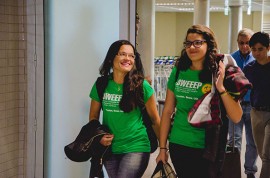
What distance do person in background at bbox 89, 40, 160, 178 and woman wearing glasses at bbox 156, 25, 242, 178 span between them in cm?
23

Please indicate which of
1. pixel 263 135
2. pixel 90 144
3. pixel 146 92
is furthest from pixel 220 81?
pixel 263 135

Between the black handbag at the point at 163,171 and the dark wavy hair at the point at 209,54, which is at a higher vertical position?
the dark wavy hair at the point at 209,54

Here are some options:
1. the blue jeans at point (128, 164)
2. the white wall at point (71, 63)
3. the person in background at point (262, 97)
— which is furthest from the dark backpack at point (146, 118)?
the person in background at point (262, 97)

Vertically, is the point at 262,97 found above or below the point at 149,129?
above

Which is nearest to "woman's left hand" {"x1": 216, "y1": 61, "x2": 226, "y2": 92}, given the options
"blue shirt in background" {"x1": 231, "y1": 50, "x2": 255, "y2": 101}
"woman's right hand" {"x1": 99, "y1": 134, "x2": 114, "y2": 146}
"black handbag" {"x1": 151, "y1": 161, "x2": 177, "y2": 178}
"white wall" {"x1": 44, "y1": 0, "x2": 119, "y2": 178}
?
"black handbag" {"x1": 151, "y1": 161, "x2": 177, "y2": 178}

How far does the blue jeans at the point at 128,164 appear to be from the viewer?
2.73 m

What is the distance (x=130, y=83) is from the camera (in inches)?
108

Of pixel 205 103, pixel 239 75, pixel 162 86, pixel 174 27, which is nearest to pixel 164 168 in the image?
pixel 205 103

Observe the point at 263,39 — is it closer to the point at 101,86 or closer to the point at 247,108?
the point at 247,108

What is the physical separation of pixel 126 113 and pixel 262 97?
70.8 inches

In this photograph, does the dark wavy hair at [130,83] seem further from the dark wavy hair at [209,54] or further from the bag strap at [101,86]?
the dark wavy hair at [209,54]

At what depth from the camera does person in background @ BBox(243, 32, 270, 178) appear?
3980 mm

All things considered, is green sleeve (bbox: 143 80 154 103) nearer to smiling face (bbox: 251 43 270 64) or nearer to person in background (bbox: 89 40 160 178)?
person in background (bbox: 89 40 160 178)

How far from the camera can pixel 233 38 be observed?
51.1 ft
